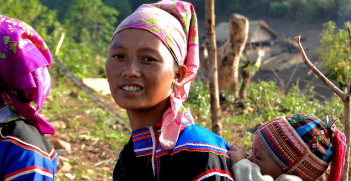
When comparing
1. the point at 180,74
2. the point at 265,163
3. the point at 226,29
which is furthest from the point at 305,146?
the point at 226,29

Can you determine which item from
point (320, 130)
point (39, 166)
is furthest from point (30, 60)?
point (320, 130)

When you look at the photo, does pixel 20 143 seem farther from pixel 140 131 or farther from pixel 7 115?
pixel 140 131

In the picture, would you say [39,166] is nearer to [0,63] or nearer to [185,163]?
[0,63]

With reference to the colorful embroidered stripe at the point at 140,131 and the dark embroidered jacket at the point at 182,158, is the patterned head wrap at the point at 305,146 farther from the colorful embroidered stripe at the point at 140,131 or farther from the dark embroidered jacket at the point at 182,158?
the colorful embroidered stripe at the point at 140,131

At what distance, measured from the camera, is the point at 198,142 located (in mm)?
1289

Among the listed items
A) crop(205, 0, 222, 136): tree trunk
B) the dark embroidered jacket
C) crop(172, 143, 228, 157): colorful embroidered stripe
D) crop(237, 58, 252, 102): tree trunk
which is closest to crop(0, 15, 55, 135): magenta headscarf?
the dark embroidered jacket

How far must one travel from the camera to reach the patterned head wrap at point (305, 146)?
4.43 ft

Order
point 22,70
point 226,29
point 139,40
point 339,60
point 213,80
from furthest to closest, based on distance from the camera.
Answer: point 226,29 < point 339,60 < point 213,80 < point 22,70 < point 139,40

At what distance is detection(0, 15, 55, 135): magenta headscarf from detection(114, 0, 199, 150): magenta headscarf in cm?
56

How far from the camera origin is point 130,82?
1353 mm

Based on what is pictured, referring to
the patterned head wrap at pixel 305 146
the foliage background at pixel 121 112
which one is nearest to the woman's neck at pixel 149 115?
the patterned head wrap at pixel 305 146

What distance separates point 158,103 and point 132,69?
0.22 metres

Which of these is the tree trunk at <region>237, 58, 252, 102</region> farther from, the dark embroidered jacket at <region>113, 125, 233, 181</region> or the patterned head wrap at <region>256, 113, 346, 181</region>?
the dark embroidered jacket at <region>113, 125, 233, 181</region>

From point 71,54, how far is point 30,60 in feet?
25.2
